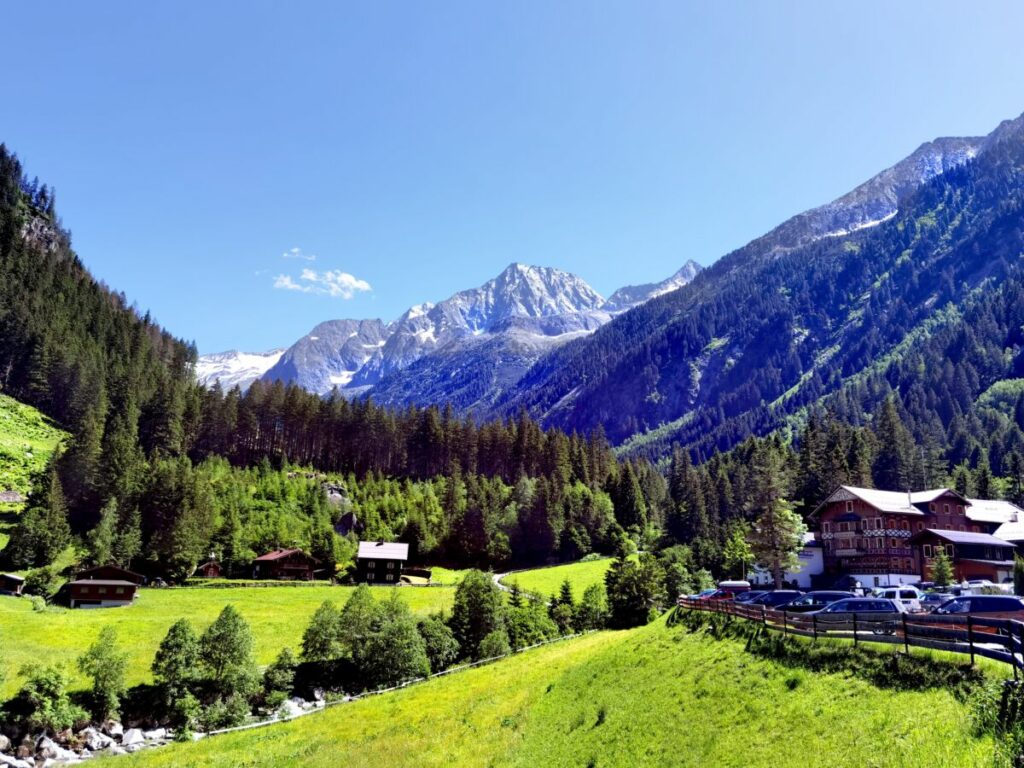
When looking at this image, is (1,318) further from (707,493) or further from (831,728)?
(831,728)

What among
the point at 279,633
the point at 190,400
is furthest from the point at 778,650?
the point at 190,400

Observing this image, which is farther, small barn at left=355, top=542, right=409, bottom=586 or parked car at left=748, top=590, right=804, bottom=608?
small barn at left=355, top=542, right=409, bottom=586

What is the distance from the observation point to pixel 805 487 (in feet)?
414

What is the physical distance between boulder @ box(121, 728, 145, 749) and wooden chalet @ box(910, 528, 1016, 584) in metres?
88.6

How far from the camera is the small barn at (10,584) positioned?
77.4 metres

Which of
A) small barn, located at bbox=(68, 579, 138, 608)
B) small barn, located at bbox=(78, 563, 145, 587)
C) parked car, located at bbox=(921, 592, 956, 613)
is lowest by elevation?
small barn, located at bbox=(68, 579, 138, 608)

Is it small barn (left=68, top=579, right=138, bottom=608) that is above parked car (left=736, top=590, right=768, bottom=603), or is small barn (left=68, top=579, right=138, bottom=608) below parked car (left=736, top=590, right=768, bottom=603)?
below

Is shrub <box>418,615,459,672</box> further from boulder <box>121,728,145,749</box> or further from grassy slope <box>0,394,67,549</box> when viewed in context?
grassy slope <box>0,394,67,549</box>

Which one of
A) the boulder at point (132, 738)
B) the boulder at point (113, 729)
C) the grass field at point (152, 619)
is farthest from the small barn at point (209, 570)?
the boulder at point (132, 738)

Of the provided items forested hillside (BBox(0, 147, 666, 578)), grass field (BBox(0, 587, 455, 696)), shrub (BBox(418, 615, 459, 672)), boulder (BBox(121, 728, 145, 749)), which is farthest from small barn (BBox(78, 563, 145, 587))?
shrub (BBox(418, 615, 459, 672))

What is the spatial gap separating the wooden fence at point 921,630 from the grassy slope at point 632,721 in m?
2.10

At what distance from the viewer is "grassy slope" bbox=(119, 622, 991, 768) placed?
2033 centimetres

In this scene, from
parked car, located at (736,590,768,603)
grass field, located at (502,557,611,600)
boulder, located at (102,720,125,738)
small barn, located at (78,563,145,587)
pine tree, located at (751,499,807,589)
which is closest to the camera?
parked car, located at (736,590,768,603)

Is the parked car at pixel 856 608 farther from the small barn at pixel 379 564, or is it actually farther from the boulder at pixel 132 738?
the small barn at pixel 379 564
